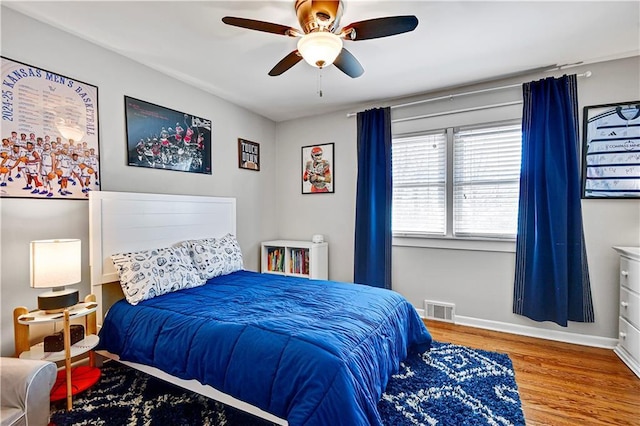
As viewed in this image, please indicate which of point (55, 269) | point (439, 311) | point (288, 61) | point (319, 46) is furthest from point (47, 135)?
point (439, 311)

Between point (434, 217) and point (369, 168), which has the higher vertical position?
point (369, 168)

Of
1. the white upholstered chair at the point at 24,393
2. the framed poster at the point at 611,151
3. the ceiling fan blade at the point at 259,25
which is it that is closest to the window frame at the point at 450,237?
the framed poster at the point at 611,151

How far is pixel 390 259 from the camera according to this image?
11.8 ft

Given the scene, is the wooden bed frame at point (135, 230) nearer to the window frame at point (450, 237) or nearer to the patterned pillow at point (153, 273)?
the patterned pillow at point (153, 273)

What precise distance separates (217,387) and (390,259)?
246 centimetres

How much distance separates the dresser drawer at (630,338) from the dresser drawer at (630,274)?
321mm

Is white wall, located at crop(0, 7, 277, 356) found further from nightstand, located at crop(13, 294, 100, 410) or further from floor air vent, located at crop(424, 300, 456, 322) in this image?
floor air vent, located at crop(424, 300, 456, 322)

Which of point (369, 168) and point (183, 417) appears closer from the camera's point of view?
point (183, 417)

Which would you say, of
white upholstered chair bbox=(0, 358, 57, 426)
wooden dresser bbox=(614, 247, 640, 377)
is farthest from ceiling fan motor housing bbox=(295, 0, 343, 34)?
wooden dresser bbox=(614, 247, 640, 377)

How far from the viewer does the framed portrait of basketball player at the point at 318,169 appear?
4082 millimetres

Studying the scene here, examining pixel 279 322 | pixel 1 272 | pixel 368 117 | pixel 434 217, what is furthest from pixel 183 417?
pixel 368 117

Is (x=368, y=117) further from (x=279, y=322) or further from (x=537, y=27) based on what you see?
(x=279, y=322)

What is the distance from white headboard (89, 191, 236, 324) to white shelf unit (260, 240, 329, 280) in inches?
35.4

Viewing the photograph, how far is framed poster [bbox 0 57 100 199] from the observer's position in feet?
6.47
